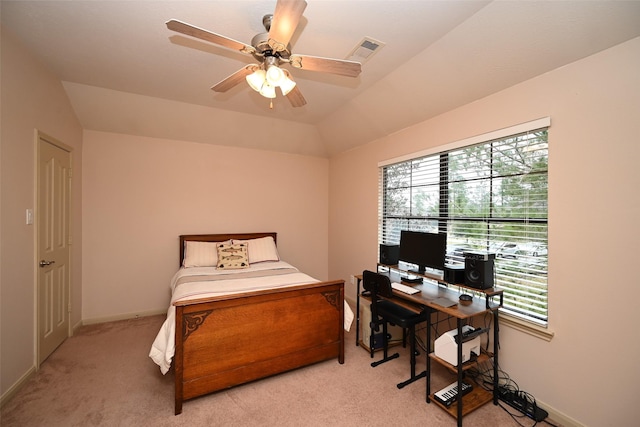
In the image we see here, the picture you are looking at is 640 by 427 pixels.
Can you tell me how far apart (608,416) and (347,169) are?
141 inches

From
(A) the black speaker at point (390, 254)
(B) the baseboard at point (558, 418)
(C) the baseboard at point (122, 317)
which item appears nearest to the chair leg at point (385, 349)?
(A) the black speaker at point (390, 254)

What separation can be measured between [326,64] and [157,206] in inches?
125

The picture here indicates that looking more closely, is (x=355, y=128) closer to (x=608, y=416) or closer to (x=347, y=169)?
(x=347, y=169)

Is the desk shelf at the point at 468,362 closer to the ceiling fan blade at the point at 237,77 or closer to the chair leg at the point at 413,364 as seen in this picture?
the chair leg at the point at 413,364


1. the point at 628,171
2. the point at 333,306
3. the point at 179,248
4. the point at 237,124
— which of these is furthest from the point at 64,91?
the point at 628,171

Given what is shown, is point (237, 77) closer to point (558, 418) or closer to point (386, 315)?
point (386, 315)

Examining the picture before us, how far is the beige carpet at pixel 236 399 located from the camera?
187 centimetres

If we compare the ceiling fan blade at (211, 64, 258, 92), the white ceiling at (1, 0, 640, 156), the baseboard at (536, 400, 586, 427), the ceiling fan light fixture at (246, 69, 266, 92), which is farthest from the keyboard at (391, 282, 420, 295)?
the ceiling fan blade at (211, 64, 258, 92)

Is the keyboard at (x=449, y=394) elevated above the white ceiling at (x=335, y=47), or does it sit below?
below

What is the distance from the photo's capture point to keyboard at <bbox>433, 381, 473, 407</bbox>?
1.97m

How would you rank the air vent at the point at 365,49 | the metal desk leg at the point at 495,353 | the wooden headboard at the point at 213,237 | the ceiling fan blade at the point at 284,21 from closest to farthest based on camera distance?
the ceiling fan blade at the point at 284,21, the metal desk leg at the point at 495,353, the air vent at the point at 365,49, the wooden headboard at the point at 213,237

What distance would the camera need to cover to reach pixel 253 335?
2.18m

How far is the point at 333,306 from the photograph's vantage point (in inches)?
99.4

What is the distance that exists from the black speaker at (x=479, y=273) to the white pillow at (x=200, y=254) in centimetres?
293
